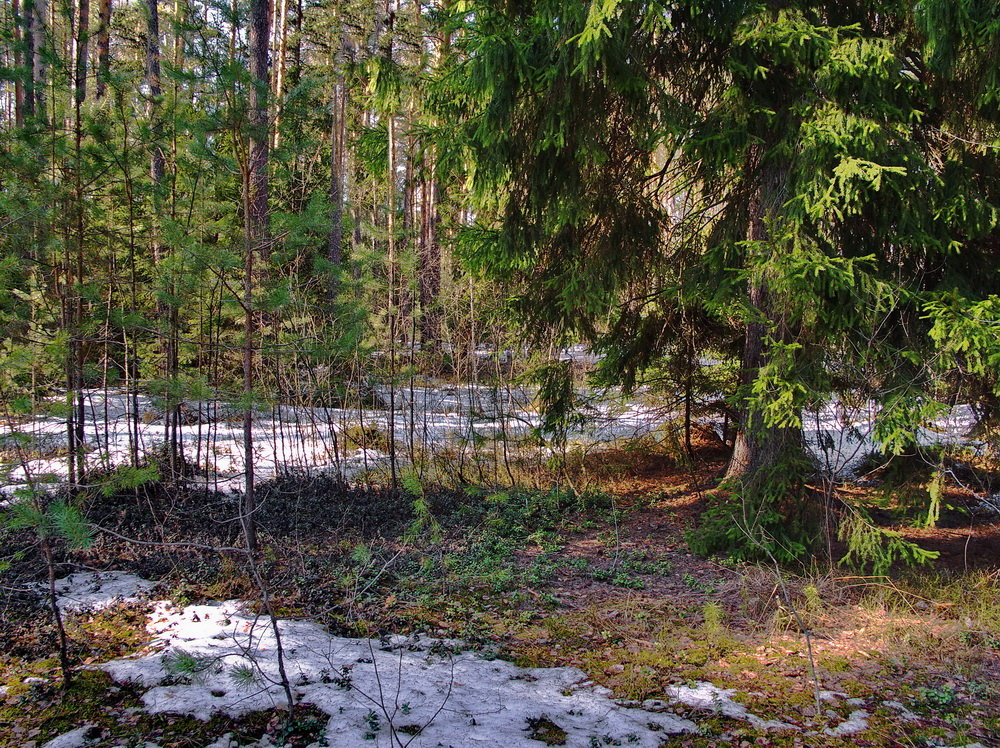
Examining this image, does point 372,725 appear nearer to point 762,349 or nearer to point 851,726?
point 851,726

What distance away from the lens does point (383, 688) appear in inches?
132

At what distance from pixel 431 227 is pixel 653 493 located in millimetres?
11316

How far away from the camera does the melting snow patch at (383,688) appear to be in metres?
3.01

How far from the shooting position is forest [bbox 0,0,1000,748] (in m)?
3.34

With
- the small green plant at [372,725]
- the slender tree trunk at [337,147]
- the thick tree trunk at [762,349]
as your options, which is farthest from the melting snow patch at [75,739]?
the slender tree trunk at [337,147]

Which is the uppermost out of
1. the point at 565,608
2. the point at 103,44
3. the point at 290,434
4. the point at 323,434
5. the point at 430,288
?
the point at 103,44

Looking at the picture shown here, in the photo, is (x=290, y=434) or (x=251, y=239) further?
(x=290, y=434)

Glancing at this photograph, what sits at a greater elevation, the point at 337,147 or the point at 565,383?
the point at 337,147

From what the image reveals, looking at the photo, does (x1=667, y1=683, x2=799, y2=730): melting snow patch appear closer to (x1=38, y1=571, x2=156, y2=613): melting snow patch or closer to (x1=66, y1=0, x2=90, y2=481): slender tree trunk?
(x1=38, y1=571, x2=156, y2=613): melting snow patch

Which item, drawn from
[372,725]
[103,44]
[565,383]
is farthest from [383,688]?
[103,44]

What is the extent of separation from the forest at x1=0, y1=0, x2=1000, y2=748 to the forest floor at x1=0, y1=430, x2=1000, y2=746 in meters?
0.03

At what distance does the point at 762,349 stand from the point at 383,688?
436cm

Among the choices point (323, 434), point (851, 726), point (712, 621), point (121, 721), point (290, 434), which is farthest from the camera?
point (323, 434)

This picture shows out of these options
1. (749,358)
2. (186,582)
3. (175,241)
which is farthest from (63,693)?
(749,358)
